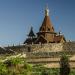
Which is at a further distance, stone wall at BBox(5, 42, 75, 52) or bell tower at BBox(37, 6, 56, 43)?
bell tower at BBox(37, 6, 56, 43)

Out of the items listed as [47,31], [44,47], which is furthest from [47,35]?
[44,47]

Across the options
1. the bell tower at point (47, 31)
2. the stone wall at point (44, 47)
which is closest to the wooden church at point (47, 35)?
the bell tower at point (47, 31)

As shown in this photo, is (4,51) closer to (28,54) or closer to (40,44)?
(40,44)

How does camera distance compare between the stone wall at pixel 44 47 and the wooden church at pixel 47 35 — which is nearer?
the stone wall at pixel 44 47

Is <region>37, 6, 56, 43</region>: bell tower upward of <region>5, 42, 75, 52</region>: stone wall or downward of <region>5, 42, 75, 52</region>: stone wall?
upward

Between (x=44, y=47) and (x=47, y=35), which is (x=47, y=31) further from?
(x=44, y=47)

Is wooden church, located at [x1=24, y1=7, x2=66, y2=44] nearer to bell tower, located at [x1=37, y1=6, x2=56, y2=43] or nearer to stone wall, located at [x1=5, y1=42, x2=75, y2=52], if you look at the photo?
bell tower, located at [x1=37, y1=6, x2=56, y2=43]

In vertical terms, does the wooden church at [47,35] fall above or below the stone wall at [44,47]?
above

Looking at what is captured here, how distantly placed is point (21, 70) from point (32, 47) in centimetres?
3007

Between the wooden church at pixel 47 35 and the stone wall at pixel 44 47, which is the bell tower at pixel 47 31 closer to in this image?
the wooden church at pixel 47 35

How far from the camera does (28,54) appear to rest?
A: 4947cm

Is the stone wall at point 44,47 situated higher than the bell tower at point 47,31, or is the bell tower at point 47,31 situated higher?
the bell tower at point 47,31

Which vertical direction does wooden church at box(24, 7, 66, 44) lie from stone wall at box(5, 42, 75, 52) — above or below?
above

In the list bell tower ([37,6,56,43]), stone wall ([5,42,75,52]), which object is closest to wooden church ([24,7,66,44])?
bell tower ([37,6,56,43])
